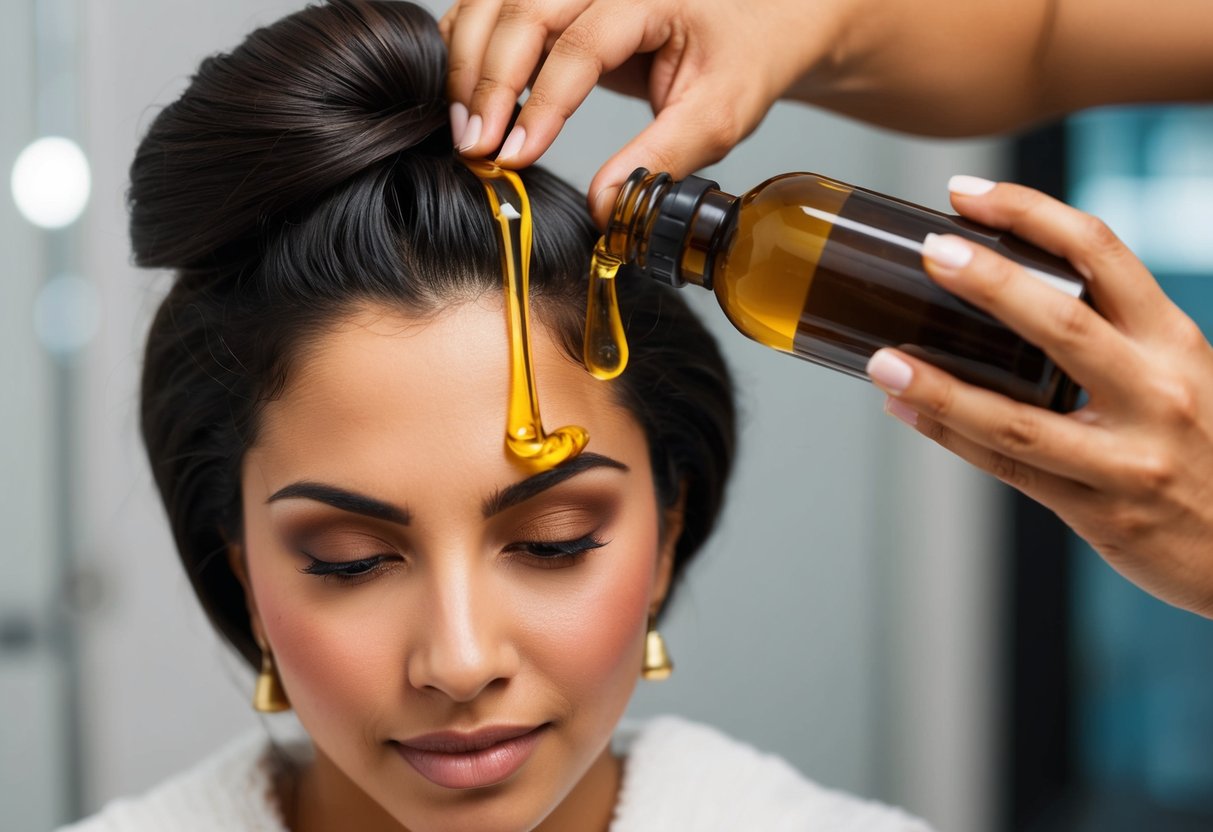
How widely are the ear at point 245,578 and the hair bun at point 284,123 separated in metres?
0.25

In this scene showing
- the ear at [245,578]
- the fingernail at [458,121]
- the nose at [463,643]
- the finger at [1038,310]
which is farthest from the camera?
the ear at [245,578]

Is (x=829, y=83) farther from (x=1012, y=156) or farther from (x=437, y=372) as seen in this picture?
(x=1012, y=156)

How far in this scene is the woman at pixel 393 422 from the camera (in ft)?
2.80

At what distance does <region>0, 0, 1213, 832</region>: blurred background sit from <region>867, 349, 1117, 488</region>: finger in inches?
39.9

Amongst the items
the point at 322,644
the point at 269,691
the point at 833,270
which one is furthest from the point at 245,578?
the point at 833,270

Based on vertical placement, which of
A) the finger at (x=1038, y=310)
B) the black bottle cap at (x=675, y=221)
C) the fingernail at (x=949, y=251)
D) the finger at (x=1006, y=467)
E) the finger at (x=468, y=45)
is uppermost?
the finger at (x=468, y=45)

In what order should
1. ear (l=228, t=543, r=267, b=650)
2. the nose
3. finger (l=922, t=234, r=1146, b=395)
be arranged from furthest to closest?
ear (l=228, t=543, r=267, b=650) < the nose < finger (l=922, t=234, r=1146, b=395)

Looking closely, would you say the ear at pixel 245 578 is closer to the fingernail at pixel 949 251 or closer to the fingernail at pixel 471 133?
the fingernail at pixel 471 133

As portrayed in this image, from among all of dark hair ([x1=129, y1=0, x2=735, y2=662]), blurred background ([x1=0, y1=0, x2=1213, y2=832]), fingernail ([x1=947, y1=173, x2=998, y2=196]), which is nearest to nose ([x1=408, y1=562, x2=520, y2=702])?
dark hair ([x1=129, y1=0, x2=735, y2=662])

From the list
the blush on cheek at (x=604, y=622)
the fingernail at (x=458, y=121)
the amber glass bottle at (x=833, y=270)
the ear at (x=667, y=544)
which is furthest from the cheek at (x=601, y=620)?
the fingernail at (x=458, y=121)

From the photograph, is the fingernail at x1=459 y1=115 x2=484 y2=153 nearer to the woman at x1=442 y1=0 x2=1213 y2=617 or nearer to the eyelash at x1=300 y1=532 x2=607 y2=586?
the woman at x1=442 y1=0 x2=1213 y2=617

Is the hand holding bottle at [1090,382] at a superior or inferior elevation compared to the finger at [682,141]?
inferior

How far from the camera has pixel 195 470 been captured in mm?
1030

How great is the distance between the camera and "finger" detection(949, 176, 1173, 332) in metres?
0.70
